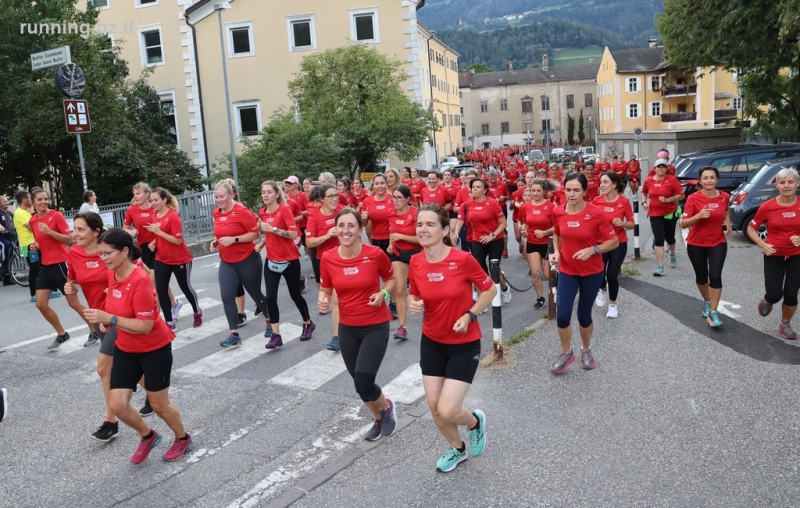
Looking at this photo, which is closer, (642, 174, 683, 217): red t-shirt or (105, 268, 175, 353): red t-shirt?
(105, 268, 175, 353): red t-shirt

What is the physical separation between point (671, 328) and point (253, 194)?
1749 centimetres

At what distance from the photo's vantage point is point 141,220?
9.30 m

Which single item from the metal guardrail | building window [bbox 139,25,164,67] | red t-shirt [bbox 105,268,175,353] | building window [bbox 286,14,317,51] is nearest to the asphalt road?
red t-shirt [bbox 105,268,175,353]

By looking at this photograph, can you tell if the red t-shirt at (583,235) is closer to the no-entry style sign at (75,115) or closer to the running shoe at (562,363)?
the running shoe at (562,363)

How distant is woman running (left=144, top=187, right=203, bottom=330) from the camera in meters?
8.78

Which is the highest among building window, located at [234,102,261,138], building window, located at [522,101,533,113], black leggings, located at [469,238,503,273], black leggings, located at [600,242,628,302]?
building window, located at [522,101,533,113]

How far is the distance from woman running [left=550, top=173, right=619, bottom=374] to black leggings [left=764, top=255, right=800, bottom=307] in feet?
7.25

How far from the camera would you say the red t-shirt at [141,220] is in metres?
9.27

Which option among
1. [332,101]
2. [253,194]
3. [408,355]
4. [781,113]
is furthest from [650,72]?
[408,355]

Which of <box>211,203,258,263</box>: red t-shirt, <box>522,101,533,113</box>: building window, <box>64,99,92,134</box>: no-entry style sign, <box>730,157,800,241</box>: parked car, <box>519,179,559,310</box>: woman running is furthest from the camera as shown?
<box>522,101,533,113</box>: building window

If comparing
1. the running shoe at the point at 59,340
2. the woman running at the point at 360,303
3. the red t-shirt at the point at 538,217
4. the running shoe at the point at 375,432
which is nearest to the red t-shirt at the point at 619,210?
the red t-shirt at the point at 538,217

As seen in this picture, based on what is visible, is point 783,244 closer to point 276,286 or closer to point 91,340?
point 276,286

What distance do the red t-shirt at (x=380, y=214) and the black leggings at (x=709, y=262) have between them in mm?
3787

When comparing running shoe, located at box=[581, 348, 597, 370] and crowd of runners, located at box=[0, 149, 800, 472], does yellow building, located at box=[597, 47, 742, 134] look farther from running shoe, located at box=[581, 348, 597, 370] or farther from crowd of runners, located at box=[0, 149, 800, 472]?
running shoe, located at box=[581, 348, 597, 370]
